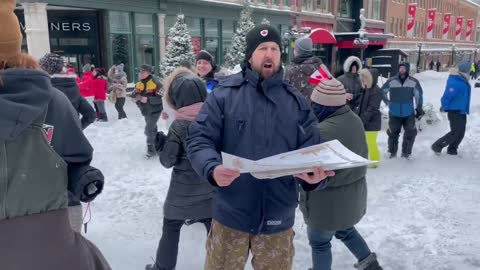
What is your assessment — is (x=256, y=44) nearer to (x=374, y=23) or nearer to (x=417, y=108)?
(x=417, y=108)

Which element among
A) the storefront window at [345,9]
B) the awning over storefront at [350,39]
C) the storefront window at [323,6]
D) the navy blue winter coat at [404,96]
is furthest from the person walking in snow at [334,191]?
the storefront window at [345,9]

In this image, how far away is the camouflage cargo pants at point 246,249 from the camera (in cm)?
263

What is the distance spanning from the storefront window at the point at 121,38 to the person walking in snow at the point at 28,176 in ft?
61.6

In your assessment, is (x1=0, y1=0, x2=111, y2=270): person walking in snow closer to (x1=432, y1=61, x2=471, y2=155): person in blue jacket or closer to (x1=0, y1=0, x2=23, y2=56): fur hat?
(x1=0, y1=0, x2=23, y2=56): fur hat

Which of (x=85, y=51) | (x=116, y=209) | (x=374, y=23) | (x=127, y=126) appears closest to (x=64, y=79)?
(x=116, y=209)

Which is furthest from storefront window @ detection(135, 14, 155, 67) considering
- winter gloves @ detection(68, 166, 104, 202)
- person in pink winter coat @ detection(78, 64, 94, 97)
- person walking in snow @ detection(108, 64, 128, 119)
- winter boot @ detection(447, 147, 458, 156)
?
winter gloves @ detection(68, 166, 104, 202)

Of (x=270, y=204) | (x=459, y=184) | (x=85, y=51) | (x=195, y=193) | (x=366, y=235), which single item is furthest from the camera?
(x=85, y=51)

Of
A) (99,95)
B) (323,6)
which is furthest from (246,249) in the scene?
(323,6)

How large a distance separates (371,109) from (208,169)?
5.77 m

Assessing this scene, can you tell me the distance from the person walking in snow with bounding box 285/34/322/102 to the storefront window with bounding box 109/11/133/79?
1562 centimetres

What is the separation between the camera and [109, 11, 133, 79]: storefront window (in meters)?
19.7

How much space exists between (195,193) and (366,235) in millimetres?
2143

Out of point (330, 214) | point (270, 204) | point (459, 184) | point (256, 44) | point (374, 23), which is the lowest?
point (459, 184)

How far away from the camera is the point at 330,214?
3.29m
